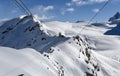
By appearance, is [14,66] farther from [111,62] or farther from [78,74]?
[111,62]

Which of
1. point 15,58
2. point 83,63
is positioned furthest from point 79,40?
point 15,58

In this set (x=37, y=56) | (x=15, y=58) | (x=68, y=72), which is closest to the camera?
(x=15, y=58)

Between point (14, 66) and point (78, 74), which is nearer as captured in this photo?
point (14, 66)

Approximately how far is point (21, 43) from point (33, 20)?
18.5m

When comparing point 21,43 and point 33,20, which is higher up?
point 33,20

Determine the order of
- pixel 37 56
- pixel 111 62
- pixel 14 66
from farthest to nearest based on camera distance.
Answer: pixel 111 62 < pixel 37 56 < pixel 14 66

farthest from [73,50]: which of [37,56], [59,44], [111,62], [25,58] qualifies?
[25,58]

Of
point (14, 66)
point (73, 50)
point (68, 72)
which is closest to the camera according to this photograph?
point (14, 66)

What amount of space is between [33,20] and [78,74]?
103885 millimetres

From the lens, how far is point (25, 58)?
40.3 metres

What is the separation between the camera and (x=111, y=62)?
127 metres

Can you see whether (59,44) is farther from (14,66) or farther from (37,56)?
(14,66)

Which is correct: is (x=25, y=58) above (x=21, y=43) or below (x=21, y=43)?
below

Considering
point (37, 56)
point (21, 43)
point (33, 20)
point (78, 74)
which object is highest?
point (33, 20)
